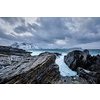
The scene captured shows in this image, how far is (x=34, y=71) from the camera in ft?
9.57

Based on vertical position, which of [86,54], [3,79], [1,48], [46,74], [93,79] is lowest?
[93,79]

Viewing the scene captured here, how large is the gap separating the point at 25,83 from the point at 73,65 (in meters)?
6.15

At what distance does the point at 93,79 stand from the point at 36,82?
473 centimetres

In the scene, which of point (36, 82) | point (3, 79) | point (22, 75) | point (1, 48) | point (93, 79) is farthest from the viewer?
point (1, 48)

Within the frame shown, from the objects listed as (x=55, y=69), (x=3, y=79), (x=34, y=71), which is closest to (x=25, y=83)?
(x=34, y=71)

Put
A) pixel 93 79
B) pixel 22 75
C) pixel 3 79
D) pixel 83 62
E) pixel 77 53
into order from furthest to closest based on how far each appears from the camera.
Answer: pixel 77 53 < pixel 83 62 < pixel 93 79 < pixel 22 75 < pixel 3 79

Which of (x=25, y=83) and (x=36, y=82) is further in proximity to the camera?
(x=36, y=82)

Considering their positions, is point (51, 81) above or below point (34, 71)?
below

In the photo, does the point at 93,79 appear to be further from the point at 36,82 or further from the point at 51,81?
the point at 36,82

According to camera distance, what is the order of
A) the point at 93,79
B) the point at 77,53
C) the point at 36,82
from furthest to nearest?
the point at 77,53 → the point at 93,79 → the point at 36,82

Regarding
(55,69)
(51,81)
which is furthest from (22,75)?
(55,69)

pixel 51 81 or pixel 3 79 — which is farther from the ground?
pixel 3 79

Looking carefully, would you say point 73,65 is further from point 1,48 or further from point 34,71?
point 1,48

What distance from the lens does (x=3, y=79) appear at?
224 cm
